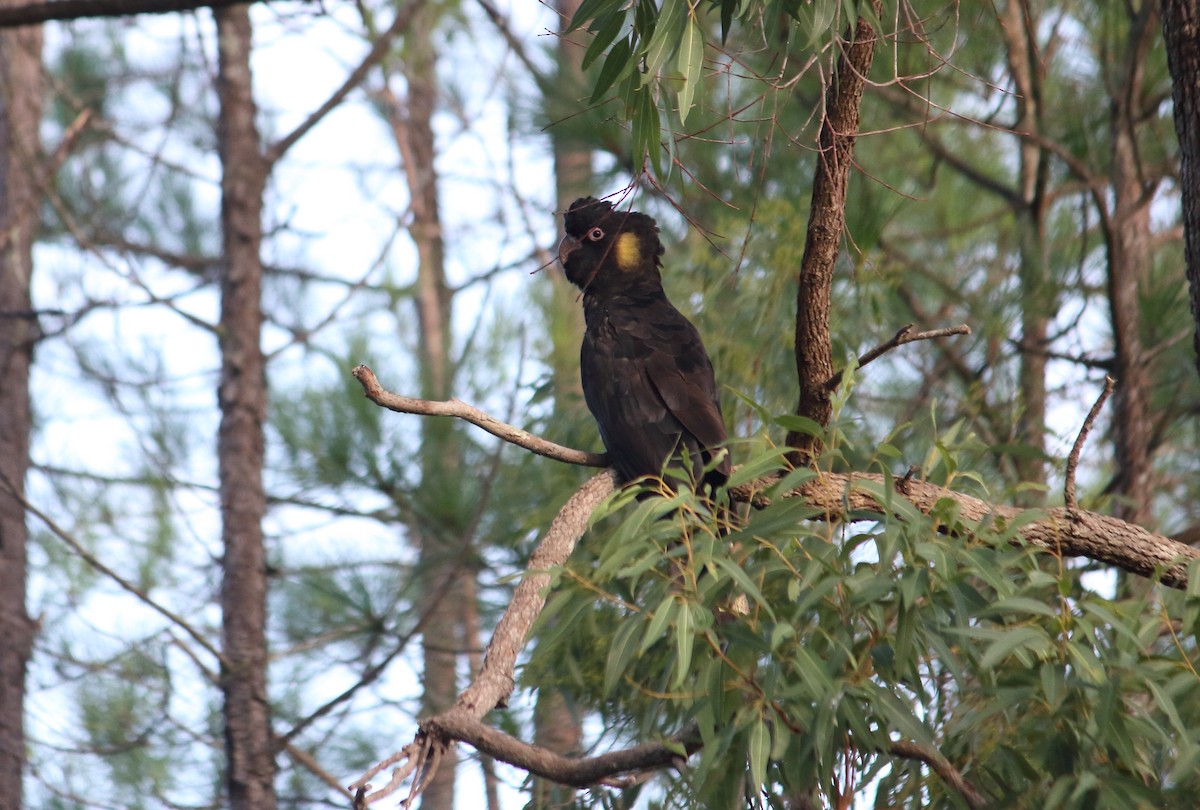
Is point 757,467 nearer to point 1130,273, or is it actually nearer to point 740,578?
point 740,578

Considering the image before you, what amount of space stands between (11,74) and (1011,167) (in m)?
4.82

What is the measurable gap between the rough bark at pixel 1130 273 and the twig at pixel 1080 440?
6.23 ft

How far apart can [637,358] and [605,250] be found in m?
0.48

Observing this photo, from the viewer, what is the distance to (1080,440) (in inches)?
72.9

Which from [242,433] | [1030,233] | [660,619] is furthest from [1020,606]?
[1030,233]

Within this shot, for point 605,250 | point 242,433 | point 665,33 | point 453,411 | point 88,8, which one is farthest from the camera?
point 242,433

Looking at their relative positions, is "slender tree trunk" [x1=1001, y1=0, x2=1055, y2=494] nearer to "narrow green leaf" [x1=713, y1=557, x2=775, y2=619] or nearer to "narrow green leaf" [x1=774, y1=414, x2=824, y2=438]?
"narrow green leaf" [x1=774, y1=414, x2=824, y2=438]

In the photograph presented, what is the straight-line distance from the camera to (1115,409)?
3945 millimetres

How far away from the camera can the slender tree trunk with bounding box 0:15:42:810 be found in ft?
16.0

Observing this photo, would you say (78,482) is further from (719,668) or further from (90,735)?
(719,668)

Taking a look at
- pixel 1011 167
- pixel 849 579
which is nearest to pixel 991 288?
pixel 1011 167

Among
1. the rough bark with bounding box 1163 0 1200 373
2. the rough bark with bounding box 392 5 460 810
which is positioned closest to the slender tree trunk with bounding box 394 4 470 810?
the rough bark with bounding box 392 5 460 810

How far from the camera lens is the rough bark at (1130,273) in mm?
3842

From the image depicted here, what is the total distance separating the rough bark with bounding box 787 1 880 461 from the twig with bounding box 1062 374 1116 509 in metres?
0.41
